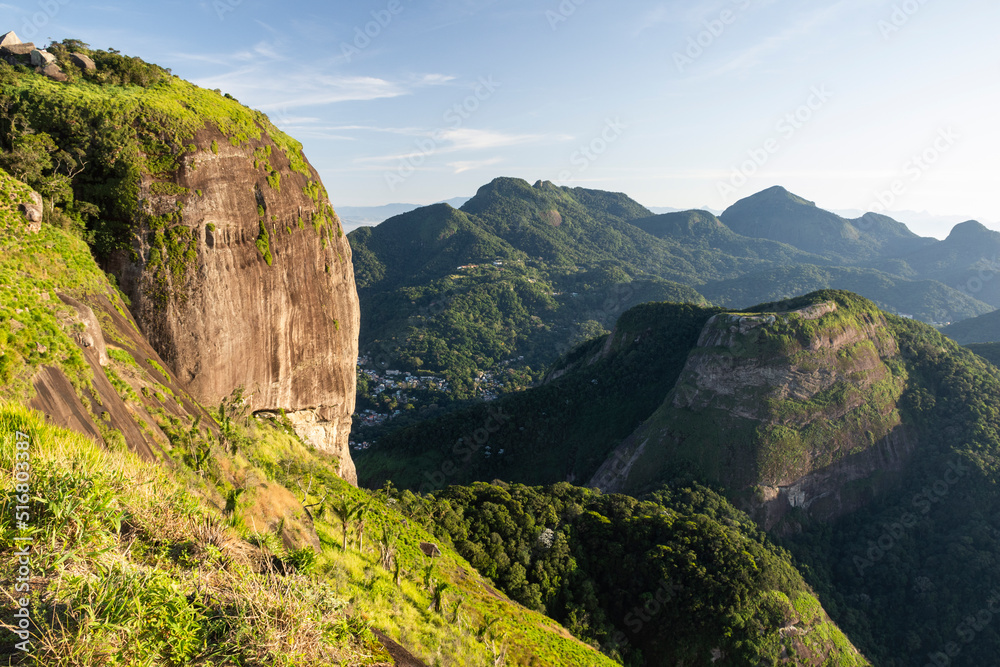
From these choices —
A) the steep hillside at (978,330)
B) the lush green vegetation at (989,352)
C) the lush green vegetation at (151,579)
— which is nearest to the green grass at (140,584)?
the lush green vegetation at (151,579)

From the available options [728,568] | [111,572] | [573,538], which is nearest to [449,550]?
[573,538]

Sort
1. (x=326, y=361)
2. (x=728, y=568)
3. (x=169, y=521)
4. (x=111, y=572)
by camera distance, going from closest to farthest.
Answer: (x=111, y=572)
(x=169, y=521)
(x=326, y=361)
(x=728, y=568)

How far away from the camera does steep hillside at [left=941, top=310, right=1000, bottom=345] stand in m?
146

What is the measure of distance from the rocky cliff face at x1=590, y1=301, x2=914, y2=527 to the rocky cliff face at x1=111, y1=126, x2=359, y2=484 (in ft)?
135

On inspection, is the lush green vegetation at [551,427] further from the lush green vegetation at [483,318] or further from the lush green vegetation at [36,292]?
the lush green vegetation at [36,292]

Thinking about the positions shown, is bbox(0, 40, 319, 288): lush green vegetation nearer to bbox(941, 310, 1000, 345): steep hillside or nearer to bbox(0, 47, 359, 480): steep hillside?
bbox(0, 47, 359, 480): steep hillside

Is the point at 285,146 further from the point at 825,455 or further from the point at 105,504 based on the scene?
the point at 825,455

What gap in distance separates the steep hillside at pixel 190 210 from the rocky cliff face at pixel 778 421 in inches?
1737

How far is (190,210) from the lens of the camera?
22.4 meters

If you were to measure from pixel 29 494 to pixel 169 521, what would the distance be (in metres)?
1.81

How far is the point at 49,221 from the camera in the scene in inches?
749

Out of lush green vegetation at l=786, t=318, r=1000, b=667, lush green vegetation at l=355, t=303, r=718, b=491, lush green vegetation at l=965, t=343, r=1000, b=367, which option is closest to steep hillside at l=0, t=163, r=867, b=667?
lush green vegetation at l=786, t=318, r=1000, b=667

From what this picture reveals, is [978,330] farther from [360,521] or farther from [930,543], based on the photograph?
[360,521]

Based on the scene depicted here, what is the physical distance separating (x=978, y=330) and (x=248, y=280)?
686 feet
